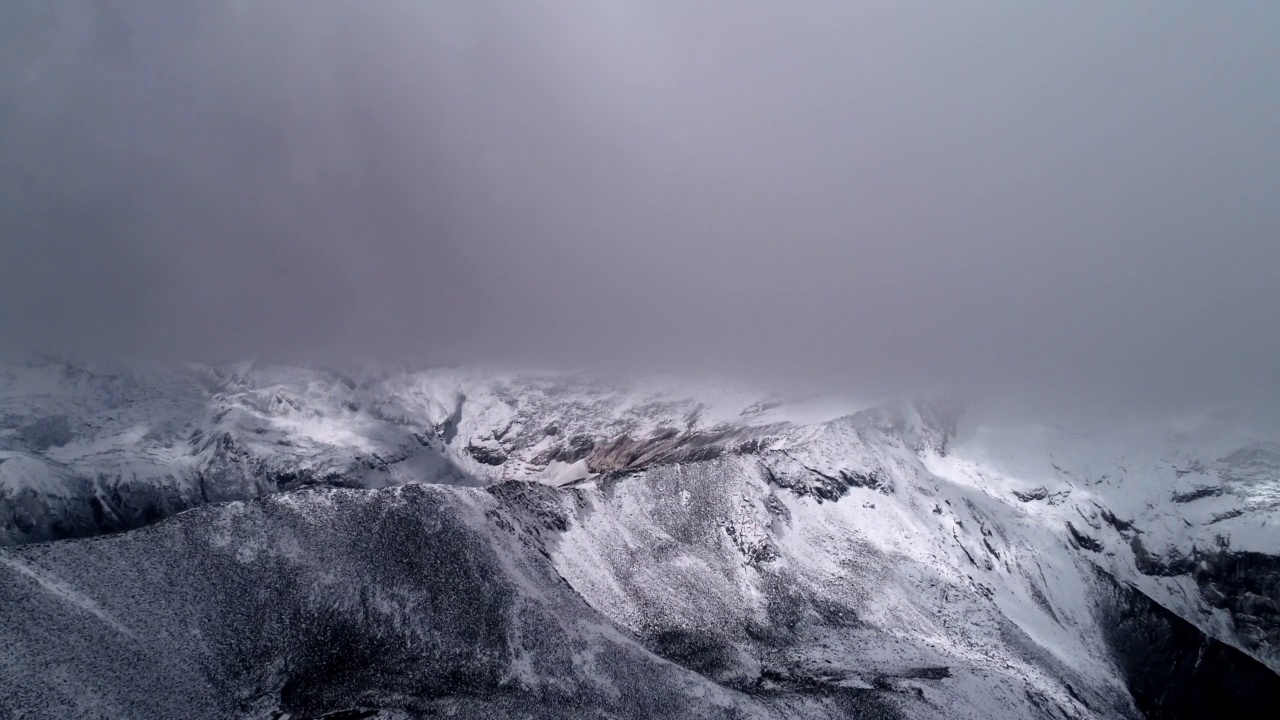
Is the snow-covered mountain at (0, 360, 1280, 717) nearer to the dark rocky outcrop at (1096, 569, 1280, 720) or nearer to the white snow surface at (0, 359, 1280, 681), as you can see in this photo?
the dark rocky outcrop at (1096, 569, 1280, 720)

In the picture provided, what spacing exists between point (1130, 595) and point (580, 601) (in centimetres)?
10754

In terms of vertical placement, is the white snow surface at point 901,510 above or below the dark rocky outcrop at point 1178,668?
above

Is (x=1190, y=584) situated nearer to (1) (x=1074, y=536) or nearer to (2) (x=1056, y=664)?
(1) (x=1074, y=536)

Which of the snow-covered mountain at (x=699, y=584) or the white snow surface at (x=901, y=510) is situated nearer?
the snow-covered mountain at (x=699, y=584)

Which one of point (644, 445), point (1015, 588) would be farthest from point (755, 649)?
point (644, 445)

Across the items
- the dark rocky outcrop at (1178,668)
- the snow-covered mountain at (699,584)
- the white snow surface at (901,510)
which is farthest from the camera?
the white snow surface at (901,510)

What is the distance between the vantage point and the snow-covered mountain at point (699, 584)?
255 feet

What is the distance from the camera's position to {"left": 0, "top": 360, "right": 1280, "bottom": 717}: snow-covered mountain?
77.7 metres

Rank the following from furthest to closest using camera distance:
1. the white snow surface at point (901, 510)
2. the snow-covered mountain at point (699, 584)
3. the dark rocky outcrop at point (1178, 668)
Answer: the white snow surface at point (901, 510) < the dark rocky outcrop at point (1178, 668) < the snow-covered mountain at point (699, 584)

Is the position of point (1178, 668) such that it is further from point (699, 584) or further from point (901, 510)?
point (699, 584)

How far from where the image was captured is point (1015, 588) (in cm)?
11938

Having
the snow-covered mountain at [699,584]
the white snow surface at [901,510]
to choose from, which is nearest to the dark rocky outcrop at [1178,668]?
the snow-covered mountain at [699,584]

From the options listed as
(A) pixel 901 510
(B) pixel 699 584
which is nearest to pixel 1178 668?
(A) pixel 901 510

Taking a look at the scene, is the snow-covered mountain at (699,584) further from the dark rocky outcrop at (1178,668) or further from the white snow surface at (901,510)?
the white snow surface at (901,510)
